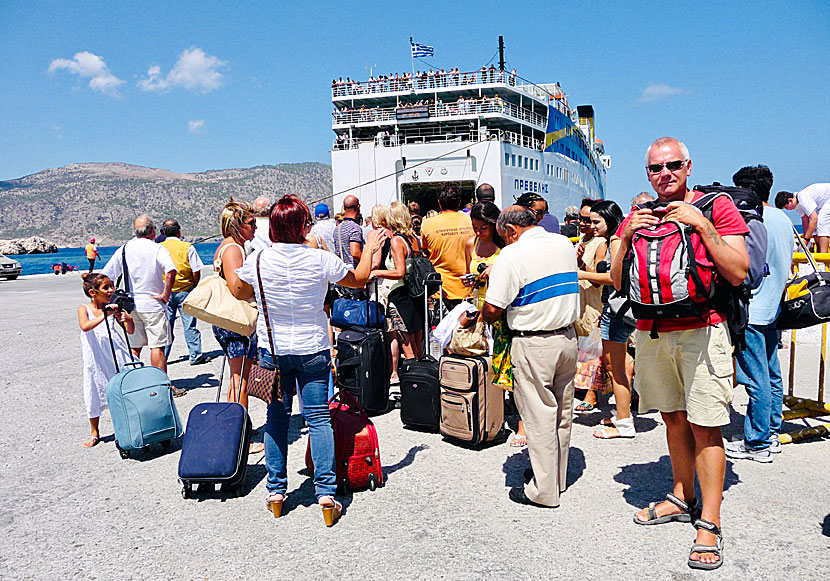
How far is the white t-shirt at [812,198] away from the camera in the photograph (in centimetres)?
720

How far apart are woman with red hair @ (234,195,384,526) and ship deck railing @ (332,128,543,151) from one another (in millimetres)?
19838

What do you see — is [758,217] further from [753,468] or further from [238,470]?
[238,470]

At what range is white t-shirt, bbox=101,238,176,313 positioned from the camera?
5.24 meters

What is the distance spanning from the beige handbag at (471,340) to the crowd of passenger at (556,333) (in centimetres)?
13

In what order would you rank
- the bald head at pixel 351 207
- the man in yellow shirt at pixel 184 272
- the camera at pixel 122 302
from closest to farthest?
the camera at pixel 122 302 < the bald head at pixel 351 207 < the man in yellow shirt at pixel 184 272

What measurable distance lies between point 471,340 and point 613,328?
1.15 meters

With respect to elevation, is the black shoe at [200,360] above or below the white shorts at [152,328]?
below

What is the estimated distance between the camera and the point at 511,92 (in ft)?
78.0

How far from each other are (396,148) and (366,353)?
18.4 m

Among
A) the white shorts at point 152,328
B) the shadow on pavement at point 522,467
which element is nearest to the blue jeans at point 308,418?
the shadow on pavement at point 522,467

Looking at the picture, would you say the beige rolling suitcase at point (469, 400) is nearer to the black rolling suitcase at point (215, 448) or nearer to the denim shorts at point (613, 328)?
the denim shorts at point (613, 328)

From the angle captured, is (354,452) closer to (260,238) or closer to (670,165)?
(260,238)

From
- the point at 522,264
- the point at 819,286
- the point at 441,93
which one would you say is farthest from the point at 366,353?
the point at 441,93

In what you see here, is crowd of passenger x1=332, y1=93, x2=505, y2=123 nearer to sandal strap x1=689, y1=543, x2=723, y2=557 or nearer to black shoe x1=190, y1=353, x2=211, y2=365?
black shoe x1=190, y1=353, x2=211, y2=365
